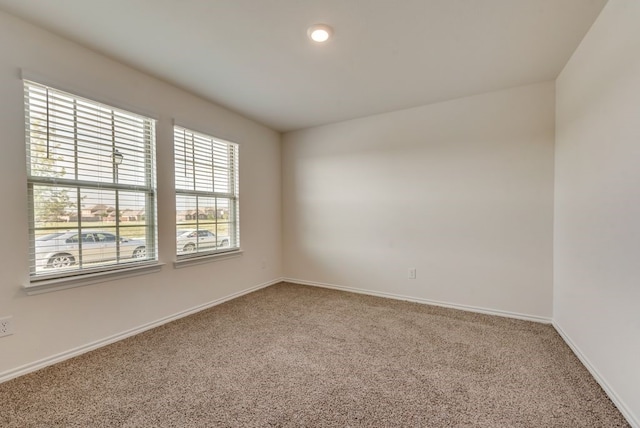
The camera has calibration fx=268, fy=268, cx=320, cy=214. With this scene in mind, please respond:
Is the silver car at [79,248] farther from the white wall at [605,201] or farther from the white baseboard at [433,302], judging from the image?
the white wall at [605,201]

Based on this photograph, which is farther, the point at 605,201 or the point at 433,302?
the point at 433,302

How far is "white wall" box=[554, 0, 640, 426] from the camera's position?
4.88 feet

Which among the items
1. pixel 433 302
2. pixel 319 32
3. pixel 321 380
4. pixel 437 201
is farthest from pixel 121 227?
pixel 433 302

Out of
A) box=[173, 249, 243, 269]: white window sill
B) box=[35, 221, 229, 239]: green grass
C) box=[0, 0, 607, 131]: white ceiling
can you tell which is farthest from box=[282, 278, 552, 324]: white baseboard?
box=[0, 0, 607, 131]: white ceiling

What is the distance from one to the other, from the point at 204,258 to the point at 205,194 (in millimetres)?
770

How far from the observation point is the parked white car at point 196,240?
2.98 metres

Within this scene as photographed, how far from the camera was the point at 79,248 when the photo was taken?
7.18 feet

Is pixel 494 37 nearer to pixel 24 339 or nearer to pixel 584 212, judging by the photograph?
pixel 584 212

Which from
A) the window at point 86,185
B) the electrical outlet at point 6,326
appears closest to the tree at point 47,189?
the window at point 86,185

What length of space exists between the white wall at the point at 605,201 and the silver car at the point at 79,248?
12.1 ft

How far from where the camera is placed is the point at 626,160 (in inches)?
60.9

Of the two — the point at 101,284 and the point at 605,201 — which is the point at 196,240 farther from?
the point at 605,201

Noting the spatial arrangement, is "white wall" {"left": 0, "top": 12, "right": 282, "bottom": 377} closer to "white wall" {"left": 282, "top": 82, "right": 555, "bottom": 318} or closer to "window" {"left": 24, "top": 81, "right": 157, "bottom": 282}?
"window" {"left": 24, "top": 81, "right": 157, "bottom": 282}

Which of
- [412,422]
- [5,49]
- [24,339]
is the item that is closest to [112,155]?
[5,49]
